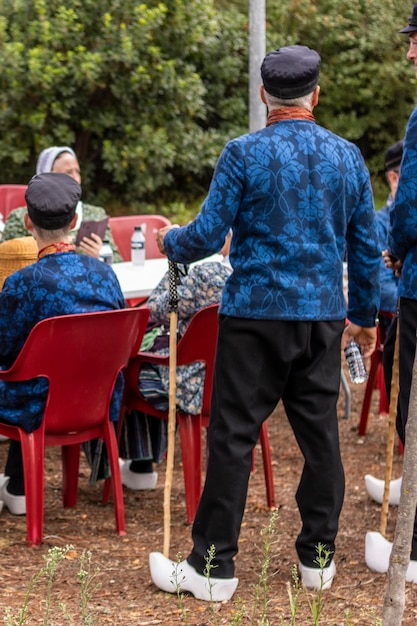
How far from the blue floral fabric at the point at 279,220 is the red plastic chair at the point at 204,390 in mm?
892

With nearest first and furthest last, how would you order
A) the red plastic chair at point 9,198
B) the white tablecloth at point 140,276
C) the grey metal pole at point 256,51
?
the white tablecloth at point 140,276, the grey metal pole at point 256,51, the red plastic chair at point 9,198

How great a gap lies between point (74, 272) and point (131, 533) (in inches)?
45.3

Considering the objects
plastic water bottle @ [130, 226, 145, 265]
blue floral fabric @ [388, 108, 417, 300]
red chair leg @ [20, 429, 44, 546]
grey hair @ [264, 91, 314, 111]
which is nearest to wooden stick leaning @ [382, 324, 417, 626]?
blue floral fabric @ [388, 108, 417, 300]

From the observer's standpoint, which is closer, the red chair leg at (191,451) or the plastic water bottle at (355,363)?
the plastic water bottle at (355,363)

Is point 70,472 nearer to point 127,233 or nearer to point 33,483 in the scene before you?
point 33,483

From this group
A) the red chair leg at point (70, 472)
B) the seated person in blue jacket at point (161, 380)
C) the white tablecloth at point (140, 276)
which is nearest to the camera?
the seated person in blue jacket at point (161, 380)

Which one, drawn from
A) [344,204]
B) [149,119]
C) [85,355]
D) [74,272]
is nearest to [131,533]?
[85,355]

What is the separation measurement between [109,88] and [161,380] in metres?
6.35

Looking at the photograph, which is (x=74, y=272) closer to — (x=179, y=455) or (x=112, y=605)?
(x=112, y=605)

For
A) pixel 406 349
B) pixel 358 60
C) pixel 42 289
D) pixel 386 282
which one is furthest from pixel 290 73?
pixel 358 60

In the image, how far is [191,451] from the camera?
486cm

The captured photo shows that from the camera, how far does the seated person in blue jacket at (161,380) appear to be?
4.70 m

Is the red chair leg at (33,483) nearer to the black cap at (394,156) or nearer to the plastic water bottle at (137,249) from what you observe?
the plastic water bottle at (137,249)

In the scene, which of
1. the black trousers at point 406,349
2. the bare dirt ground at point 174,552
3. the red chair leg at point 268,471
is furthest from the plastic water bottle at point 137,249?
the black trousers at point 406,349
